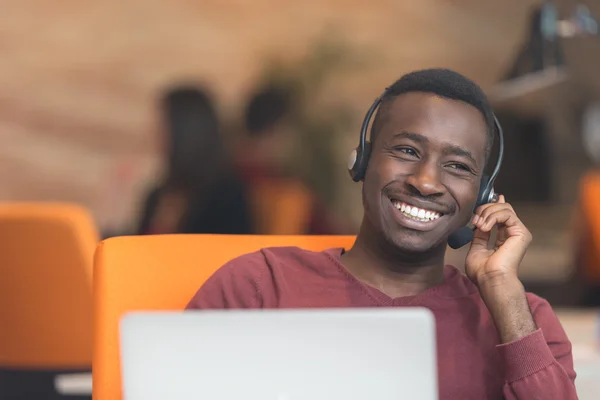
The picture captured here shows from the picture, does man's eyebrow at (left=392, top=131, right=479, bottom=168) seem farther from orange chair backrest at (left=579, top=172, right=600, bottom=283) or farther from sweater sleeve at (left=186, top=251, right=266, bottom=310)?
orange chair backrest at (left=579, top=172, right=600, bottom=283)

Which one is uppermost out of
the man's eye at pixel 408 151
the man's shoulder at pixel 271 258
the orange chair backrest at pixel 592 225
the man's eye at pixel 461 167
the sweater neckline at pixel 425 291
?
the man's eye at pixel 408 151

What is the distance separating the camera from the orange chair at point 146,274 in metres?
1.41

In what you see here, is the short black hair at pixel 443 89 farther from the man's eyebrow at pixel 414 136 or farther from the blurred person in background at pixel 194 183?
the blurred person in background at pixel 194 183

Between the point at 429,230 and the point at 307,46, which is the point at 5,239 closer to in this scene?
the point at 429,230

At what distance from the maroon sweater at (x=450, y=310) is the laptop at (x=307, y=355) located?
0.50 meters

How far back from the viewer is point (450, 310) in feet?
4.94

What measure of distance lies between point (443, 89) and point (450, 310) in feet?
1.21

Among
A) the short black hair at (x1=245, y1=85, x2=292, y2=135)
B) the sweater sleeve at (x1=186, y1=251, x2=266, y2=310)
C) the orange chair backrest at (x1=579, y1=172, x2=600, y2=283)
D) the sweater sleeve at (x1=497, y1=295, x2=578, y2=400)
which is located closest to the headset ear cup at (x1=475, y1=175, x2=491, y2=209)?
the sweater sleeve at (x1=497, y1=295, x2=578, y2=400)

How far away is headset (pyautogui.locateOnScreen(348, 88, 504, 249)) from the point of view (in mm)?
1520

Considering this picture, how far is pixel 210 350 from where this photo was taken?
0.93 metres

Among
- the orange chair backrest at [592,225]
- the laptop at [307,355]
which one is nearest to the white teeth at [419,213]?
the laptop at [307,355]

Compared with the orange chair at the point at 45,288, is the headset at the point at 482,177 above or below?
above

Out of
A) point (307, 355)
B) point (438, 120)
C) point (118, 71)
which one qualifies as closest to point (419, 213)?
point (438, 120)

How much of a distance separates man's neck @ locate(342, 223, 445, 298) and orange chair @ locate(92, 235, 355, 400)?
130mm
